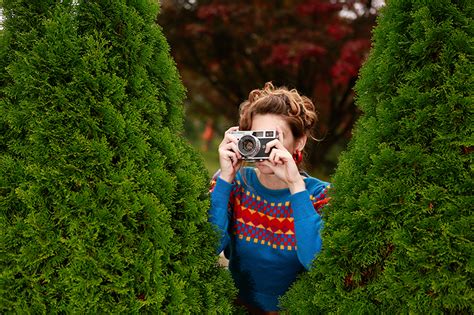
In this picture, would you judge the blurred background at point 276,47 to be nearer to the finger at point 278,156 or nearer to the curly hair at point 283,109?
the curly hair at point 283,109

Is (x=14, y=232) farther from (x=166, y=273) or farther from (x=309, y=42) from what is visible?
(x=309, y=42)

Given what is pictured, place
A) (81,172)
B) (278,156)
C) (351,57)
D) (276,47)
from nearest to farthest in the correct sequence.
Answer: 1. (81,172)
2. (278,156)
3. (351,57)
4. (276,47)

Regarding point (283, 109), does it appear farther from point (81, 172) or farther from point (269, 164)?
point (81, 172)

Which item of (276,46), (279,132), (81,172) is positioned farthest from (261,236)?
(276,46)

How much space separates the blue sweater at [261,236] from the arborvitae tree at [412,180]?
524mm

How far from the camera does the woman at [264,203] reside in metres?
2.55

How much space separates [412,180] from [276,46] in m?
6.96

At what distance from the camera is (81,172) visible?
194 cm

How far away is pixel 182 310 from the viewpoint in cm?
204

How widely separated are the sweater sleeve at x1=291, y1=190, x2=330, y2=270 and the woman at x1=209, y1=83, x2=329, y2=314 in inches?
5.4

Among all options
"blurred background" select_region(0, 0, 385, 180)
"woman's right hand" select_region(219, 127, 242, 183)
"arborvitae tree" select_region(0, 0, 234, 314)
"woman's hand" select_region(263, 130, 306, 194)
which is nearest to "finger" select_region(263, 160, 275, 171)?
"woman's hand" select_region(263, 130, 306, 194)

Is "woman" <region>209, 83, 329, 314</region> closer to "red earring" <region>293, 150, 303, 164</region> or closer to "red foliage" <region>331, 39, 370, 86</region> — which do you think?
"red earring" <region>293, 150, 303, 164</region>

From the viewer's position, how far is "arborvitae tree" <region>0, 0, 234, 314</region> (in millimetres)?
1918

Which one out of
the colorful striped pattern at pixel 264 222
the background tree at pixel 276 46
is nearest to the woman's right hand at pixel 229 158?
the colorful striped pattern at pixel 264 222
